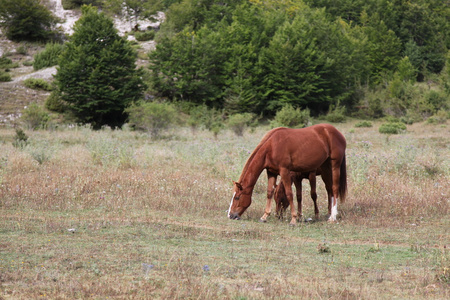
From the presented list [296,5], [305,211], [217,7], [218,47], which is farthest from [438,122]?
[296,5]

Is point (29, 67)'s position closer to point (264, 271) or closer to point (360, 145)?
point (360, 145)

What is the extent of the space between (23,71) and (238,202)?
4686 cm

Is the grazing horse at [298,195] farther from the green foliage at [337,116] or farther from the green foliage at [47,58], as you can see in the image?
the green foliage at [47,58]

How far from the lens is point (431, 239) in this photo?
26.4 ft

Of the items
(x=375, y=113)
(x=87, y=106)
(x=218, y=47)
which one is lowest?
(x=375, y=113)

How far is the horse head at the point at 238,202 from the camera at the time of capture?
959 centimetres

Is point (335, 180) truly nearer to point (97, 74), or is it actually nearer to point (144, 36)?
point (97, 74)

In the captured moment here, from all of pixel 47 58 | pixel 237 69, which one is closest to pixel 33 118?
pixel 47 58

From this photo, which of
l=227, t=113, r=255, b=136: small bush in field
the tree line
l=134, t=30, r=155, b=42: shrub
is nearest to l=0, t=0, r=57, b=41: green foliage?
the tree line

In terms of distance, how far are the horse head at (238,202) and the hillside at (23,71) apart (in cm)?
3015

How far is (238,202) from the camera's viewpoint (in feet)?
31.6

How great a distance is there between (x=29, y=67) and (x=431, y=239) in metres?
52.1

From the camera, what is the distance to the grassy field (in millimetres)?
5227

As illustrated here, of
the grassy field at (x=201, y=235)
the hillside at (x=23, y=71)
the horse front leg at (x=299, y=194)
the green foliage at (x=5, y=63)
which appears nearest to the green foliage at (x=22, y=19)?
the hillside at (x=23, y=71)
